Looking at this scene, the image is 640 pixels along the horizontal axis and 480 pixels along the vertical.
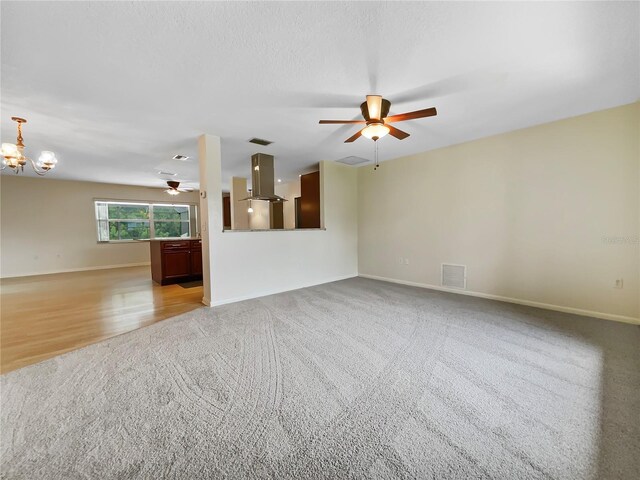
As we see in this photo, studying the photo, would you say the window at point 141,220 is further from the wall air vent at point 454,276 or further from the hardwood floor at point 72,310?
the wall air vent at point 454,276

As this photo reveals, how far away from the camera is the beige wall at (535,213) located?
3066mm

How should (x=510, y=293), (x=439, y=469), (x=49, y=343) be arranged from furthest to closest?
(x=510, y=293)
(x=49, y=343)
(x=439, y=469)

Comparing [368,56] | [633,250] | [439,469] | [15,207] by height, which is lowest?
[439,469]

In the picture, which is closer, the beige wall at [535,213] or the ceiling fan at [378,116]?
the ceiling fan at [378,116]

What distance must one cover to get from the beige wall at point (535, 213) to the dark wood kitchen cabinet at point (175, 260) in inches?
→ 177

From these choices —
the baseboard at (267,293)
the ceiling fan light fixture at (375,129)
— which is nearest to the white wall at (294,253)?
the baseboard at (267,293)

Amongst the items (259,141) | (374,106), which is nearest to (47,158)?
(259,141)

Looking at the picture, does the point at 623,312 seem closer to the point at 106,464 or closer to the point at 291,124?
the point at 291,124

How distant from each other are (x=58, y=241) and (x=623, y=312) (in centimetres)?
1133

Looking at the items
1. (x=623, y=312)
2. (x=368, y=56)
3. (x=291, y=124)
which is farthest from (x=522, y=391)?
(x=291, y=124)

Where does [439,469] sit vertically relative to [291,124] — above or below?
below

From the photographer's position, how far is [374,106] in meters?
2.52

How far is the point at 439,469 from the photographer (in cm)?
125

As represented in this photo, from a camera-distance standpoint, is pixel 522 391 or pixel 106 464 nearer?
pixel 106 464
